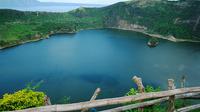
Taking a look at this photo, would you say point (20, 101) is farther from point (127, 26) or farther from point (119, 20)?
point (119, 20)

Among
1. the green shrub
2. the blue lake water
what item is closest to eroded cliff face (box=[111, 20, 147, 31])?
the blue lake water

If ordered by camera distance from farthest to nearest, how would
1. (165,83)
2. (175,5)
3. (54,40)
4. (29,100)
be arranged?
(175,5) < (54,40) < (165,83) < (29,100)

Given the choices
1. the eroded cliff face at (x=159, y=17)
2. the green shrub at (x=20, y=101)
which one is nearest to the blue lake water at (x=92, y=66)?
the eroded cliff face at (x=159, y=17)

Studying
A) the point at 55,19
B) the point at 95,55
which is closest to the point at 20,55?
the point at 95,55

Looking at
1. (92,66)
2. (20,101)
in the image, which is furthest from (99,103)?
(92,66)

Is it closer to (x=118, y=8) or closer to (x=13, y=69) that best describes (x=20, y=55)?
(x=13, y=69)

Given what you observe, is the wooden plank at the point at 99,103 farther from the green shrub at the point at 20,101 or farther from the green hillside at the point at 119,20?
the green hillside at the point at 119,20
